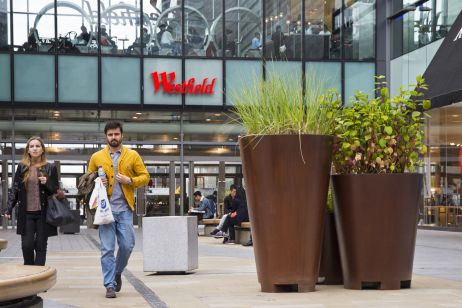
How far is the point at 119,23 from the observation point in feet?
96.4

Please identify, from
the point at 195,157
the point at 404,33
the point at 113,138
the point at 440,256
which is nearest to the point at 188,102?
the point at 195,157

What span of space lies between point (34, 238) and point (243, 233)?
Answer: 36.6 feet

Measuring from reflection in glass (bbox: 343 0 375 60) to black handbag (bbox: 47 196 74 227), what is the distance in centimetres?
2220

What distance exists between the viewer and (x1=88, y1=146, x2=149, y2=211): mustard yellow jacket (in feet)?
29.9

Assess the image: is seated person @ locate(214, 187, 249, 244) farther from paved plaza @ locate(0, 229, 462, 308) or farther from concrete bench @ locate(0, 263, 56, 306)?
concrete bench @ locate(0, 263, 56, 306)

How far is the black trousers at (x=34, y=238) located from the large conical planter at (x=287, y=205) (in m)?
2.22

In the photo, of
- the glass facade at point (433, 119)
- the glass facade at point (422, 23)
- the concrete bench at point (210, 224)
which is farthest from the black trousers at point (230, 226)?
the glass facade at point (433, 119)

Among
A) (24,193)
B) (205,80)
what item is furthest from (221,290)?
→ (205,80)

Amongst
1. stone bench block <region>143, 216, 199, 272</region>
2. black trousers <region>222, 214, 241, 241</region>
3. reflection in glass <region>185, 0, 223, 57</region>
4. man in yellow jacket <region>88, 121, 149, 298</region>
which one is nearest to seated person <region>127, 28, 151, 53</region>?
reflection in glass <region>185, 0, 223, 57</region>

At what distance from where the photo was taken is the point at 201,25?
29.8 m

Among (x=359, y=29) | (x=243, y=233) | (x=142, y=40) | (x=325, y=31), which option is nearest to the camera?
(x=243, y=233)

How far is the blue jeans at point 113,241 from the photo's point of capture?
29.3 ft

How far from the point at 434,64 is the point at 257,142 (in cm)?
1505

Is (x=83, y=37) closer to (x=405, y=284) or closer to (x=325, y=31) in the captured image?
(x=325, y=31)
